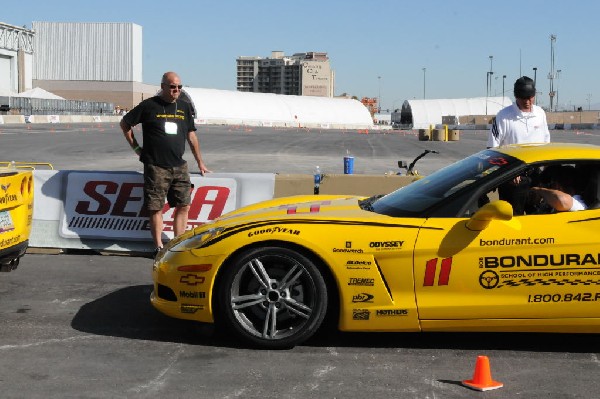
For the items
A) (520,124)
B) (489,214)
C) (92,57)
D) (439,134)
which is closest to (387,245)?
(489,214)

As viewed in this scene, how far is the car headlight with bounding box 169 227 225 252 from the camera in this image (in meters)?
5.21

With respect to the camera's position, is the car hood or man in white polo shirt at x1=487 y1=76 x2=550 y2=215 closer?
the car hood

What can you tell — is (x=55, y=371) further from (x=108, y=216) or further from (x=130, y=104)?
(x=130, y=104)

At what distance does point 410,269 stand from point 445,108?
12794 cm

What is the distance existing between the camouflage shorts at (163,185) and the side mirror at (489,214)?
12.6ft

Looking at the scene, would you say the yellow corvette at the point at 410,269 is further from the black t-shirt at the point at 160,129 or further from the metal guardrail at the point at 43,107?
the metal guardrail at the point at 43,107

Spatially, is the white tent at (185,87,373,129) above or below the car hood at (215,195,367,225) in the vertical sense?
above

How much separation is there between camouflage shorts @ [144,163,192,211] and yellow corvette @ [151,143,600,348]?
2791 millimetres

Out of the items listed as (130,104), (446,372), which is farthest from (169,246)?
(130,104)

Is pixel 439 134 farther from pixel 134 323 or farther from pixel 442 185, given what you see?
pixel 134 323

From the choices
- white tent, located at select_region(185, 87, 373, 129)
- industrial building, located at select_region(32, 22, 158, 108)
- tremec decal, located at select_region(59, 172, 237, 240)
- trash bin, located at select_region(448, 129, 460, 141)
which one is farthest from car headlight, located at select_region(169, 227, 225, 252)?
industrial building, located at select_region(32, 22, 158, 108)

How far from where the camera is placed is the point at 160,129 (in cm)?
789

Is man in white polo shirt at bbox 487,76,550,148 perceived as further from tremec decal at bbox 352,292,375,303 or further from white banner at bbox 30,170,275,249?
tremec decal at bbox 352,292,375,303

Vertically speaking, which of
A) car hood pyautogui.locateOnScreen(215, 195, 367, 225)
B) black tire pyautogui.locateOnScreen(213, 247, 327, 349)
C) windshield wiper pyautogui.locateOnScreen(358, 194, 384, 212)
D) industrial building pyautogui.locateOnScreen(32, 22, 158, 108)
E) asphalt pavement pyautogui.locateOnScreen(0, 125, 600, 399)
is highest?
industrial building pyautogui.locateOnScreen(32, 22, 158, 108)
